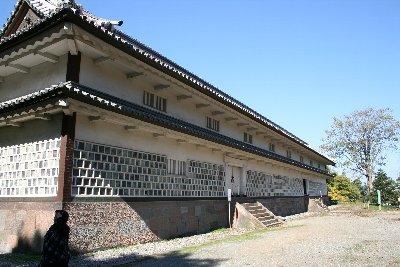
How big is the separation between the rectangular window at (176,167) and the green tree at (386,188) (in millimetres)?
36221

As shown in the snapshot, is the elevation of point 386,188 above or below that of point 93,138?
below

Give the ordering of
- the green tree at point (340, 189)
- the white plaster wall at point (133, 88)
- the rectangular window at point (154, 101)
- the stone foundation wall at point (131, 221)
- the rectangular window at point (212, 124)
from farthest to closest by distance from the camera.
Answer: the green tree at point (340, 189) → the rectangular window at point (212, 124) → the rectangular window at point (154, 101) → the white plaster wall at point (133, 88) → the stone foundation wall at point (131, 221)

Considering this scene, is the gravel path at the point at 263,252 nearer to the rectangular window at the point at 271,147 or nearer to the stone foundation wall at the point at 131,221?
the stone foundation wall at the point at 131,221

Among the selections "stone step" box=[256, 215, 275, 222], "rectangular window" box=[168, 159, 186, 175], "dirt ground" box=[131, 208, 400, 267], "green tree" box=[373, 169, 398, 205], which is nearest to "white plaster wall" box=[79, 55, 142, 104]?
"rectangular window" box=[168, 159, 186, 175]

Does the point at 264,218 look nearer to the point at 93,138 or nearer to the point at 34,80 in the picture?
the point at 93,138

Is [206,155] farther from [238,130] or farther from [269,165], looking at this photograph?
[269,165]

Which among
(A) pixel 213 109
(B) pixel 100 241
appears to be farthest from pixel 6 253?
(A) pixel 213 109

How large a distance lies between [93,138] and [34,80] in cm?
337

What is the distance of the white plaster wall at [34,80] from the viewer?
408 inches

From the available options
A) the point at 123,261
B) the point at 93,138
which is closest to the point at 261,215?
the point at 123,261

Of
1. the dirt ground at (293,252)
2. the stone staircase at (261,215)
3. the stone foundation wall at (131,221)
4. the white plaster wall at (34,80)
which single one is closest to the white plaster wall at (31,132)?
the white plaster wall at (34,80)

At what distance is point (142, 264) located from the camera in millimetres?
8344

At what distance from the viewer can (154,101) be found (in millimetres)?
13500

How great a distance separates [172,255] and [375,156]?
1928 inches
